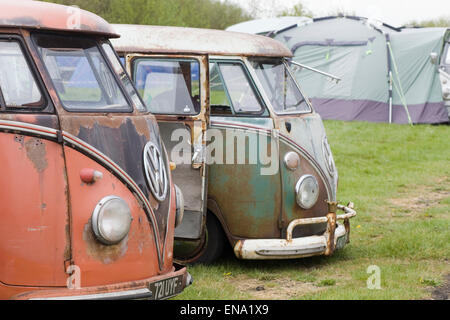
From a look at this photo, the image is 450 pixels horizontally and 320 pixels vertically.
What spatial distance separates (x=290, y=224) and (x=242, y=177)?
61 cm

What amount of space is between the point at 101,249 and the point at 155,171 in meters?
0.71

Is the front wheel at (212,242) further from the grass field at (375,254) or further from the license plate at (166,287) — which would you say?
the license plate at (166,287)

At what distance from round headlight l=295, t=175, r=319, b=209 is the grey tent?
1201cm

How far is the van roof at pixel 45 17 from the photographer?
4.62 meters

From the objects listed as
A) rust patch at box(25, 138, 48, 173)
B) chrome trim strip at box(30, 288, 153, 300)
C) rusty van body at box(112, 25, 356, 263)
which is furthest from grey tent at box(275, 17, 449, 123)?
rust patch at box(25, 138, 48, 173)

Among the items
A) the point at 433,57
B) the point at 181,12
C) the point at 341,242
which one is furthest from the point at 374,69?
the point at 181,12

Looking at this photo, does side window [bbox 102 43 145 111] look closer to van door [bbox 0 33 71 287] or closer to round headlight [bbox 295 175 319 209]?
van door [bbox 0 33 71 287]

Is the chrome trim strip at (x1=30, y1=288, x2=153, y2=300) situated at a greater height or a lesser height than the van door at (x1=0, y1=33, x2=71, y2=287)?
lesser

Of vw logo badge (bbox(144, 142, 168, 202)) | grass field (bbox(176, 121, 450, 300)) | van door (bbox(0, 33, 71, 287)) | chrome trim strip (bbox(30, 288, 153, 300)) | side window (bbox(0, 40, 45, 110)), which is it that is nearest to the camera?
van door (bbox(0, 33, 71, 287))

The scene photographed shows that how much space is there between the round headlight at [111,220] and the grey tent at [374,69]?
14.7 m

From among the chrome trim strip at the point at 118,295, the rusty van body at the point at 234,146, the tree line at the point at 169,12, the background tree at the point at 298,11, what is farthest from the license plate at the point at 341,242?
the background tree at the point at 298,11

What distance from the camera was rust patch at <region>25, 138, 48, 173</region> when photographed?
445 centimetres

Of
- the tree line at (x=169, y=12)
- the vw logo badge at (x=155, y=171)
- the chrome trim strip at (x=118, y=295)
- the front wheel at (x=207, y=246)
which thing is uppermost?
the tree line at (x=169, y=12)
